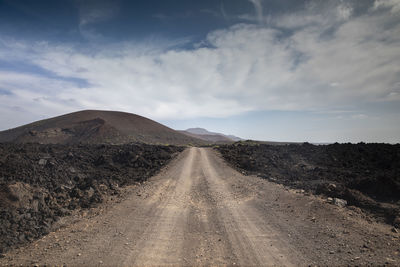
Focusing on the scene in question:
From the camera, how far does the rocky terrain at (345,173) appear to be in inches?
423

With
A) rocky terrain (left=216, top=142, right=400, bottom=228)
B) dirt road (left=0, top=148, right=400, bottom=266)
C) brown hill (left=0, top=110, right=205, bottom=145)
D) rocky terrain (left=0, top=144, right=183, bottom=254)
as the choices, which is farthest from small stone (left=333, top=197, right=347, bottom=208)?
brown hill (left=0, top=110, right=205, bottom=145)

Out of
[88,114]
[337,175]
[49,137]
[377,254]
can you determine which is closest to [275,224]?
[377,254]

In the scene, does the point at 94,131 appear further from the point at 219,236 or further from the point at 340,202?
the point at 340,202

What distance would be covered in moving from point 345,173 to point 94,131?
86.7 m

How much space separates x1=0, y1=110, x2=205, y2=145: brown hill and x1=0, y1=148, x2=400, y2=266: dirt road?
70971 mm

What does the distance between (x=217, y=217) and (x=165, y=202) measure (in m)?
3.41

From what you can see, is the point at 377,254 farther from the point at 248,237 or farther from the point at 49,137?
the point at 49,137

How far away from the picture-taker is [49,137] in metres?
79.3

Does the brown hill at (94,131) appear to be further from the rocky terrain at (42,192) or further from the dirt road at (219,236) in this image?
the dirt road at (219,236)

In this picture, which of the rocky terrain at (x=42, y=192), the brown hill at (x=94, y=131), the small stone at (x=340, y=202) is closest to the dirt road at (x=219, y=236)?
the small stone at (x=340, y=202)

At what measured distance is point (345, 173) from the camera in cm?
1741

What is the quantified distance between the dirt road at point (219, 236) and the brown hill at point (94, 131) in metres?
71.0

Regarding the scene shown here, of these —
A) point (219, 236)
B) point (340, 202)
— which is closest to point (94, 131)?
→ point (219, 236)

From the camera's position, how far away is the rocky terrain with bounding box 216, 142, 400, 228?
10.8 m
